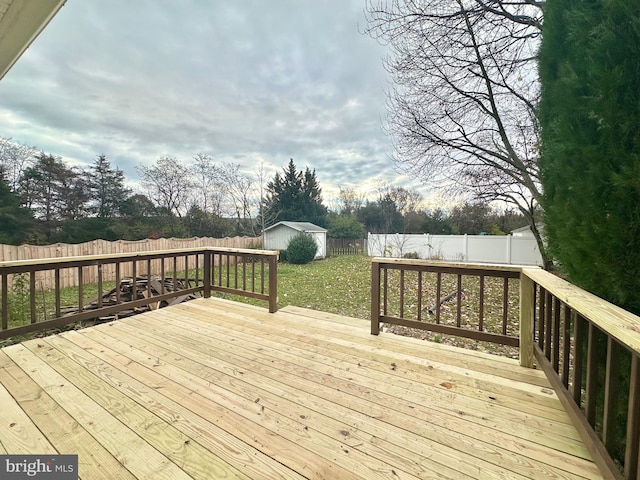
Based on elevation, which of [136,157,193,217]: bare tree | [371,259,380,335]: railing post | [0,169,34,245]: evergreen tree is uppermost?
[136,157,193,217]: bare tree

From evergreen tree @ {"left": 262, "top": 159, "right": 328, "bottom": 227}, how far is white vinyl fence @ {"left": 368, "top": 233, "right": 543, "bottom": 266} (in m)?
9.02

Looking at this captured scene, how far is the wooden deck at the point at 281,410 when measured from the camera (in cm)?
122

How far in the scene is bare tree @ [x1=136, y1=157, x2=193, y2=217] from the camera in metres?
13.5

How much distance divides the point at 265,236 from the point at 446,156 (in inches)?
444

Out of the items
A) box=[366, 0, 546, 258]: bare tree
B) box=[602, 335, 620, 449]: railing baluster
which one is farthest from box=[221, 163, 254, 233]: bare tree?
box=[602, 335, 620, 449]: railing baluster

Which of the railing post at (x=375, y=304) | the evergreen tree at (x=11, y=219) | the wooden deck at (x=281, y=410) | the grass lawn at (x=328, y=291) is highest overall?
the evergreen tree at (x=11, y=219)

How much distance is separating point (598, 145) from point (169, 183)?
629 inches

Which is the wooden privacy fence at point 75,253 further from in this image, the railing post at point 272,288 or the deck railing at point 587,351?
the deck railing at point 587,351

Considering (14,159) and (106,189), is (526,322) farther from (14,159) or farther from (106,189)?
(106,189)

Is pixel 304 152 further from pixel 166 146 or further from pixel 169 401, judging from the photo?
pixel 169 401

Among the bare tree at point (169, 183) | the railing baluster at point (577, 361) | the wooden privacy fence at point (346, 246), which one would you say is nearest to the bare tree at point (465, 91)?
the railing baluster at point (577, 361)

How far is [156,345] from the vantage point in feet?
8.22

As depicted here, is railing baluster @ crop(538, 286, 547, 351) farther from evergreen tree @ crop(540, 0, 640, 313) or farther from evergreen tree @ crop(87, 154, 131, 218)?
evergreen tree @ crop(87, 154, 131, 218)

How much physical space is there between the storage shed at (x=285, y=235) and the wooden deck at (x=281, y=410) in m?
11.9
